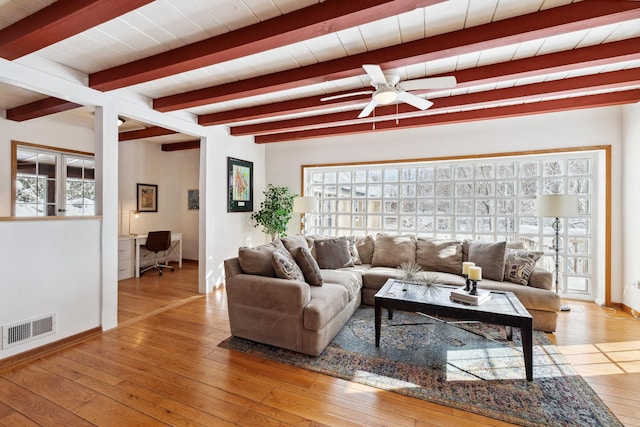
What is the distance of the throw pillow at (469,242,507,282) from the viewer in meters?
3.45

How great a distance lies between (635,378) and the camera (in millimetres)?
2199

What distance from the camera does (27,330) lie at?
2.49 metres

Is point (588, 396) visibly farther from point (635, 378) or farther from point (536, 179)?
point (536, 179)

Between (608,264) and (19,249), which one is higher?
(19,249)

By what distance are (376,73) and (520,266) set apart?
272 centimetres

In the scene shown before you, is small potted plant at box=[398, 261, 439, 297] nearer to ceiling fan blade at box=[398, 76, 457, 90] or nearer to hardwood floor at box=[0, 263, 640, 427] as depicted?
hardwood floor at box=[0, 263, 640, 427]

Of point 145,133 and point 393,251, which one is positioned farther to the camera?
point 145,133

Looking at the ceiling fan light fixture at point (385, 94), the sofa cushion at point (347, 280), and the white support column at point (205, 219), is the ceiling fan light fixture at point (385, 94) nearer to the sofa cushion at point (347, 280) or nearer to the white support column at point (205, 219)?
the sofa cushion at point (347, 280)

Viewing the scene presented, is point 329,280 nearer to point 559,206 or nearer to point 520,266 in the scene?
point 520,266

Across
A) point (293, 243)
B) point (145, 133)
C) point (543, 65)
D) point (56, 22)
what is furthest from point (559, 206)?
point (145, 133)

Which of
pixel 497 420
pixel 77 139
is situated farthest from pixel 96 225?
pixel 497 420

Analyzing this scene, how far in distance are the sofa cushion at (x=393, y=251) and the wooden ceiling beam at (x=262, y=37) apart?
9.76ft

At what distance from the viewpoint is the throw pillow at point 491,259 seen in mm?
3449

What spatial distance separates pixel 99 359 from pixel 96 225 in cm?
131
